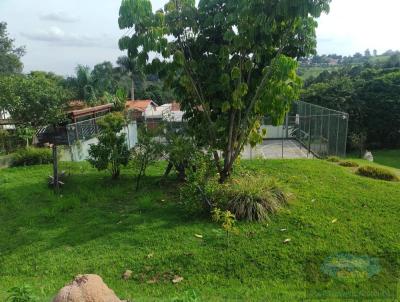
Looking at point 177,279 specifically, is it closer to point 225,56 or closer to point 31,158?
point 225,56

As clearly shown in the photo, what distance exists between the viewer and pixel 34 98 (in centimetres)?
1463

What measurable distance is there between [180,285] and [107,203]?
3698 millimetres

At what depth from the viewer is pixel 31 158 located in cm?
1195

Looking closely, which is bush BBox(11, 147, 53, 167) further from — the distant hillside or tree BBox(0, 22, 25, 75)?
the distant hillside

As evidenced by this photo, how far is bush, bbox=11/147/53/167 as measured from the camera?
11.9 meters

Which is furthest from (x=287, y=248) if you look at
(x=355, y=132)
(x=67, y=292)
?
(x=355, y=132)

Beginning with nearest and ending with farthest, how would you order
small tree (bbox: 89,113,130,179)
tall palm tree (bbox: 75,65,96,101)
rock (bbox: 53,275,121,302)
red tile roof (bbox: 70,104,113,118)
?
rock (bbox: 53,275,121,302) < small tree (bbox: 89,113,130,179) < red tile roof (bbox: 70,104,113,118) < tall palm tree (bbox: 75,65,96,101)

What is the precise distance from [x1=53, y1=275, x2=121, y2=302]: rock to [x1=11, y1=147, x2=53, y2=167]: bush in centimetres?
968

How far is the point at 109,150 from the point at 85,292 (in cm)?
630

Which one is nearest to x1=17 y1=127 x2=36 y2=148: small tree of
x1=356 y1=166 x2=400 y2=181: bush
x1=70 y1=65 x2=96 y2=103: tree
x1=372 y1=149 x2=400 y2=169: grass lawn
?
x1=356 y1=166 x2=400 y2=181: bush

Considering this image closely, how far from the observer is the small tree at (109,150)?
357 inches

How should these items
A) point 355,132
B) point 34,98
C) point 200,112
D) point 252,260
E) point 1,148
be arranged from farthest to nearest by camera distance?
point 355,132, point 34,98, point 1,148, point 200,112, point 252,260

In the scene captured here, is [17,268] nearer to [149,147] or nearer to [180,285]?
[180,285]

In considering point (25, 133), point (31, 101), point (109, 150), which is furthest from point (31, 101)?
point (109, 150)
